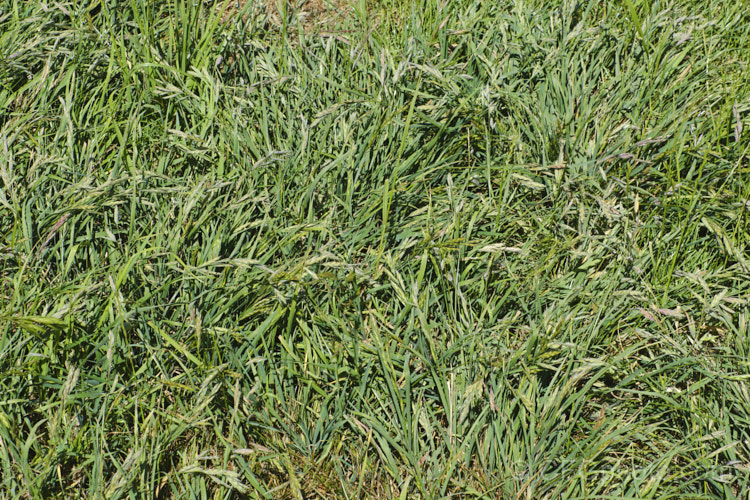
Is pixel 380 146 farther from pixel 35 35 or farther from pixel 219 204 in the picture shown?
pixel 35 35

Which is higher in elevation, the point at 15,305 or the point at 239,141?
the point at 239,141

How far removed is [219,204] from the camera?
218 centimetres

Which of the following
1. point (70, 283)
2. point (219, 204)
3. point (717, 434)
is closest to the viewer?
point (717, 434)

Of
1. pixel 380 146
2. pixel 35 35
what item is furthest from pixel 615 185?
pixel 35 35

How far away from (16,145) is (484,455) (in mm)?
1861

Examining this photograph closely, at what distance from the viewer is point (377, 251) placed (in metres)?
2.19

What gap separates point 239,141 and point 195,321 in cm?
71

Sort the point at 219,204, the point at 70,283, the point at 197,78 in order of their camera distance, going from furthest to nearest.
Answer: the point at 197,78, the point at 219,204, the point at 70,283

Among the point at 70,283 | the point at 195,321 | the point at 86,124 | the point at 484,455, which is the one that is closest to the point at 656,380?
the point at 484,455

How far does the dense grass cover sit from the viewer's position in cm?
183

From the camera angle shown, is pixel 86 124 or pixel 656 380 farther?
pixel 86 124

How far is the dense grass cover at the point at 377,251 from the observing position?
72.2 inches

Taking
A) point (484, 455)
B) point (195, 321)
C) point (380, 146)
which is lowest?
point (484, 455)

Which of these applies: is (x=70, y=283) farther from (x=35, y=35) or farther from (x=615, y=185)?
(x=615, y=185)
